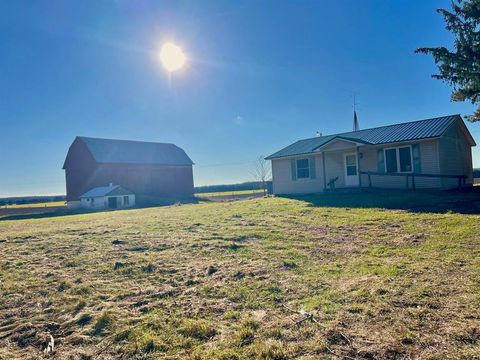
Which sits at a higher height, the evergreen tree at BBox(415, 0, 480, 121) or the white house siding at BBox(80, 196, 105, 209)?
the evergreen tree at BBox(415, 0, 480, 121)

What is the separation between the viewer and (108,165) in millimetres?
38375

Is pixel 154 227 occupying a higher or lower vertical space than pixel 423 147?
lower

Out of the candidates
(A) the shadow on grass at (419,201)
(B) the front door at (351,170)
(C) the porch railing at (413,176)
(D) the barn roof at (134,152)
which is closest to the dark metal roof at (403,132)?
(B) the front door at (351,170)

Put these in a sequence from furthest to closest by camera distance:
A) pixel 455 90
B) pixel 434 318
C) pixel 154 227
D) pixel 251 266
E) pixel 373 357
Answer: pixel 455 90
pixel 154 227
pixel 251 266
pixel 434 318
pixel 373 357

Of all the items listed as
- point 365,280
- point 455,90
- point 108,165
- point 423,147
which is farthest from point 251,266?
point 108,165

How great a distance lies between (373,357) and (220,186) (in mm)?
59231

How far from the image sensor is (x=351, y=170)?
1983 centimetres

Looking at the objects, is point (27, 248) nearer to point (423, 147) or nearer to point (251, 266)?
point (251, 266)

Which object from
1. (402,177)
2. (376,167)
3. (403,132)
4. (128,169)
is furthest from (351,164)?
(128,169)

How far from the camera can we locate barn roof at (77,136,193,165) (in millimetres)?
39188

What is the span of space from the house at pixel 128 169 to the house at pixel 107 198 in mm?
1641

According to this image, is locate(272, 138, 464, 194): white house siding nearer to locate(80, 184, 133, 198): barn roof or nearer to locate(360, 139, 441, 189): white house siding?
locate(360, 139, 441, 189): white house siding

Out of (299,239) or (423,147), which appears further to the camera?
(423,147)

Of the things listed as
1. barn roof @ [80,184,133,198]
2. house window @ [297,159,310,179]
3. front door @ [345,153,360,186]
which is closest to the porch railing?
front door @ [345,153,360,186]
